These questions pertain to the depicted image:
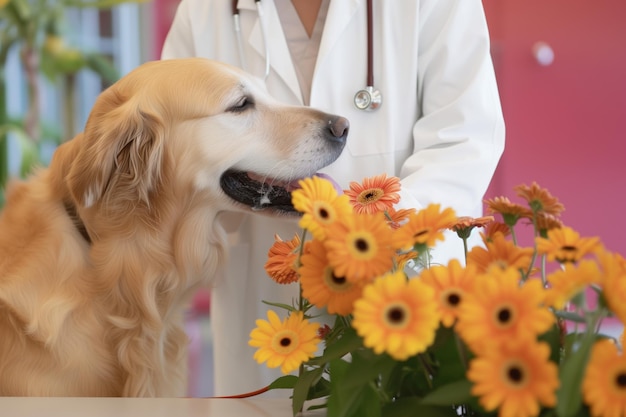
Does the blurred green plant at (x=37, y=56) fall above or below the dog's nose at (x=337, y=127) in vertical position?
below

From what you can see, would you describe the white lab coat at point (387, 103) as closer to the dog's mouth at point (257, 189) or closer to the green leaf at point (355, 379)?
the dog's mouth at point (257, 189)

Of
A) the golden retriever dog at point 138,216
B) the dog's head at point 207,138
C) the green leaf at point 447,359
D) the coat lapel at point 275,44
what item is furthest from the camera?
the coat lapel at point 275,44

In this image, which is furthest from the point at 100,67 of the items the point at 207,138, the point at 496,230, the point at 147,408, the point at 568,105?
the point at 496,230

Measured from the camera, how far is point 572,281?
Result: 1.50 ft

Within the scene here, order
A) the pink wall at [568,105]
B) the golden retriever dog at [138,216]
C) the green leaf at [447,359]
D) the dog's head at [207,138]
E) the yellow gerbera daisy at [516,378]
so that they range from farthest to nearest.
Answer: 1. the pink wall at [568,105]
2. the dog's head at [207,138]
3. the golden retriever dog at [138,216]
4. the green leaf at [447,359]
5. the yellow gerbera daisy at [516,378]

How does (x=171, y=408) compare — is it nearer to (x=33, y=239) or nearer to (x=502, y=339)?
(x=502, y=339)

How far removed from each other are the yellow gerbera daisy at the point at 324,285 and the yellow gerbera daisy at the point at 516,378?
136 millimetres

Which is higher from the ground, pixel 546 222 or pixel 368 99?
pixel 546 222

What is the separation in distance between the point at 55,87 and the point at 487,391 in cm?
391

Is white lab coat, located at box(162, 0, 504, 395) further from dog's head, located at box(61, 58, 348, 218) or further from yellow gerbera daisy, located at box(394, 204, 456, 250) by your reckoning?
yellow gerbera daisy, located at box(394, 204, 456, 250)

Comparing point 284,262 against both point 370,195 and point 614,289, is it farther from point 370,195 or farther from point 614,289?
point 614,289

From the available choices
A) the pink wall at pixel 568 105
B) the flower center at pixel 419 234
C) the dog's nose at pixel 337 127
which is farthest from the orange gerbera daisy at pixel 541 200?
the pink wall at pixel 568 105

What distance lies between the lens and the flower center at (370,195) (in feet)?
2.27

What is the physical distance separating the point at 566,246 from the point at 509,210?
117 millimetres
